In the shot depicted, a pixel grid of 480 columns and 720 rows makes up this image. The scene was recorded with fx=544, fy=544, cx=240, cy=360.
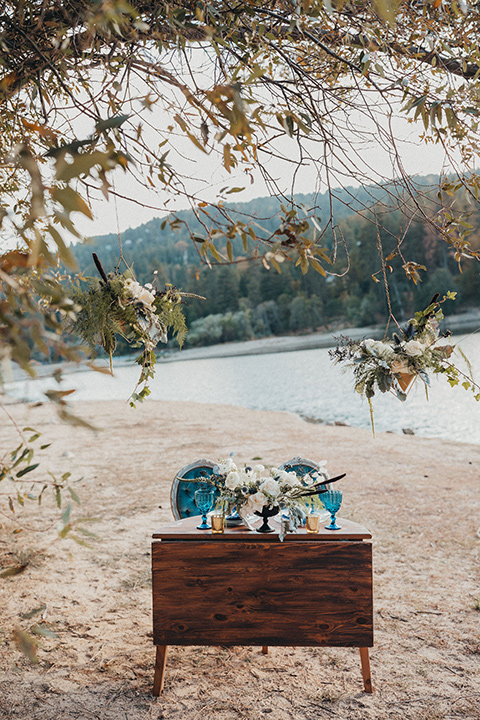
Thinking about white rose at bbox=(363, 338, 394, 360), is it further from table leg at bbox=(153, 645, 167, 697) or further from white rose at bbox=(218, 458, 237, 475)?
table leg at bbox=(153, 645, 167, 697)

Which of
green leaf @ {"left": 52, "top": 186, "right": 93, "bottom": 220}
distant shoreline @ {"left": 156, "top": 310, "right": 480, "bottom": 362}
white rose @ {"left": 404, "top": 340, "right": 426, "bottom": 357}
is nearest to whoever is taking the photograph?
green leaf @ {"left": 52, "top": 186, "right": 93, "bottom": 220}

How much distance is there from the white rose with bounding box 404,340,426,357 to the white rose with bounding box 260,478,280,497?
2.93 feet

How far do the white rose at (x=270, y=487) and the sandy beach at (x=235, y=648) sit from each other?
3.15 feet

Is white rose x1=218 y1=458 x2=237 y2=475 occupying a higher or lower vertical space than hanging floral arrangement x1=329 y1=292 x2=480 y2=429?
lower

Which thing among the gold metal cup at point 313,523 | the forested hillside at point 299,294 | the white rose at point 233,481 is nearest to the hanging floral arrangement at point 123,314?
the white rose at point 233,481

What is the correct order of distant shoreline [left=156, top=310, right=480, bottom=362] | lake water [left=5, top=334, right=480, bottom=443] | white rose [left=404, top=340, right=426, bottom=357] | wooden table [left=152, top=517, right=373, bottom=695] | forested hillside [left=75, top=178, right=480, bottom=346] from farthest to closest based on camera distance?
distant shoreline [left=156, top=310, right=480, bottom=362], forested hillside [left=75, top=178, right=480, bottom=346], lake water [left=5, top=334, right=480, bottom=443], white rose [left=404, top=340, right=426, bottom=357], wooden table [left=152, top=517, right=373, bottom=695]

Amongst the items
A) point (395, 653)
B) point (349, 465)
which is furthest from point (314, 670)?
point (349, 465)

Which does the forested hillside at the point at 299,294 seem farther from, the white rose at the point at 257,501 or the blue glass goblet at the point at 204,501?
the white rose at the point at 257,501

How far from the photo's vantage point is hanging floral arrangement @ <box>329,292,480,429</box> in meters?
2.61

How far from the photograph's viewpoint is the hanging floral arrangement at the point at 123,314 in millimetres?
2525

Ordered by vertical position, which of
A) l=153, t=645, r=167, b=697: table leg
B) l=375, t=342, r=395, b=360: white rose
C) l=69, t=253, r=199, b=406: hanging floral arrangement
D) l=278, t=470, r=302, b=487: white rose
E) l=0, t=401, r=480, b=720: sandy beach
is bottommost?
l=0, t=401, r=480, b=720: sandy beach

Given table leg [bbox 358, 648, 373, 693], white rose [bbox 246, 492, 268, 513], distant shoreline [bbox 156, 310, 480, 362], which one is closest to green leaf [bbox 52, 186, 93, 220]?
white rose [bbox 246, 492, 268, 513]

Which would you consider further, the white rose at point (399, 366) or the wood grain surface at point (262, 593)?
the white rose at point (399, 366)

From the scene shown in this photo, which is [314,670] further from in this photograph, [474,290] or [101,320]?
[474,290]
